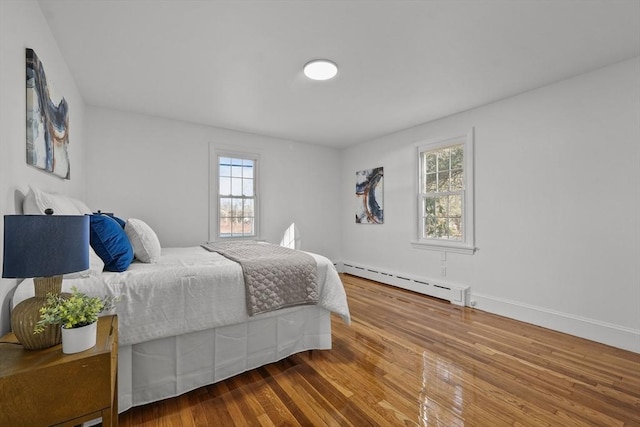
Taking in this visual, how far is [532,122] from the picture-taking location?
3.11 m

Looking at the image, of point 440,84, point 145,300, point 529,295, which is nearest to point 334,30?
point 440,84

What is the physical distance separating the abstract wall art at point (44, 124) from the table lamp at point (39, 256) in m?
0.89

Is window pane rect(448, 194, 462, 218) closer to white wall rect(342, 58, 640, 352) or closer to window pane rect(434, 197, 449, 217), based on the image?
window pane rect(434, 197, 449, 217)

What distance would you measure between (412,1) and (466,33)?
0.60m

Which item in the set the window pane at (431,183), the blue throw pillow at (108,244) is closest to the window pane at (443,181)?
the window pane at (431,183)

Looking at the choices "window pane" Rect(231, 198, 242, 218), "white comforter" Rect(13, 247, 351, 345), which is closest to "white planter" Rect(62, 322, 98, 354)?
"white comforter" Rect(13, 247, 351, 345)

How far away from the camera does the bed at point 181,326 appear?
5.42 feet

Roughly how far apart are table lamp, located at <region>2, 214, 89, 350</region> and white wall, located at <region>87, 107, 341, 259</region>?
2.97m

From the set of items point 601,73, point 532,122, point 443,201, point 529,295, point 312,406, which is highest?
point 601,73

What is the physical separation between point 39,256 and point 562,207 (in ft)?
12.9

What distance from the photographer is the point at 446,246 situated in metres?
3.93

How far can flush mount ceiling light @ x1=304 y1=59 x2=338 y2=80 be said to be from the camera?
2.57 m

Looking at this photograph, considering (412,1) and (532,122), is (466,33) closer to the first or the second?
(412,1)

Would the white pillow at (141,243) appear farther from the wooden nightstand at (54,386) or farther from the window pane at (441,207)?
the window pane at (441,207)
